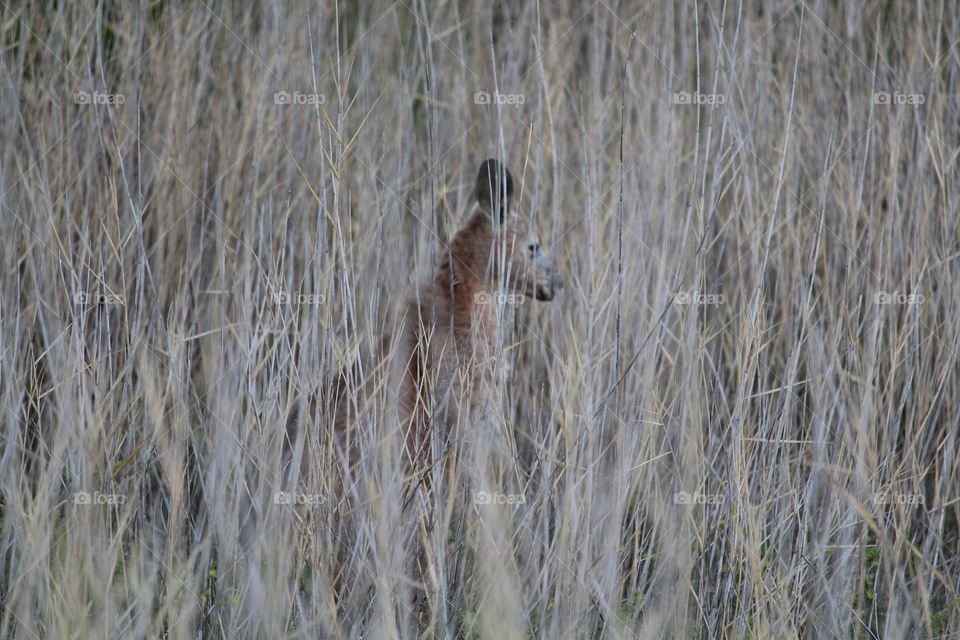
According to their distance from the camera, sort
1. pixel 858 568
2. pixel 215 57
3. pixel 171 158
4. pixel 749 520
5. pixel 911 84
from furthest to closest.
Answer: pixel 215 57
pixel 171 158
pixel 911 84
pixel 858 568
pixel 749 520

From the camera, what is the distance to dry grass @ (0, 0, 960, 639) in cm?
240

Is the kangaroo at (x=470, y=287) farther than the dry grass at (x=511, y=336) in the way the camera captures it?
Yes

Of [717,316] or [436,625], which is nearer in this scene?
[436,625]

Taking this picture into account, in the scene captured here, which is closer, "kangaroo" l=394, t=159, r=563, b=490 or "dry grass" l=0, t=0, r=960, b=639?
"dry grass" l=0, t=0, r=960, b=639

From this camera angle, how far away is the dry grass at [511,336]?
2.40 meters

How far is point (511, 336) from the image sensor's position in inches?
132

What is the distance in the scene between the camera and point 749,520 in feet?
7.61

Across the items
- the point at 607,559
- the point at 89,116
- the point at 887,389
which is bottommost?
the point at 607,559

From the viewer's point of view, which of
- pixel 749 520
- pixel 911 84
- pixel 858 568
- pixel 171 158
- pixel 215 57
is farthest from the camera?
pixel 215 57

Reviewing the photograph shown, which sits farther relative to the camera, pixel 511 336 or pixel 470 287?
pixel 470 287

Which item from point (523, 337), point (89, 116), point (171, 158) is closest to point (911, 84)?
point (523, 337)

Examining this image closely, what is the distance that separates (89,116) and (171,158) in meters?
0.34

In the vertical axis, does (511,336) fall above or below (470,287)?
below

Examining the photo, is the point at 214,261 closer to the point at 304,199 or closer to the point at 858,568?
the point at 304,199
